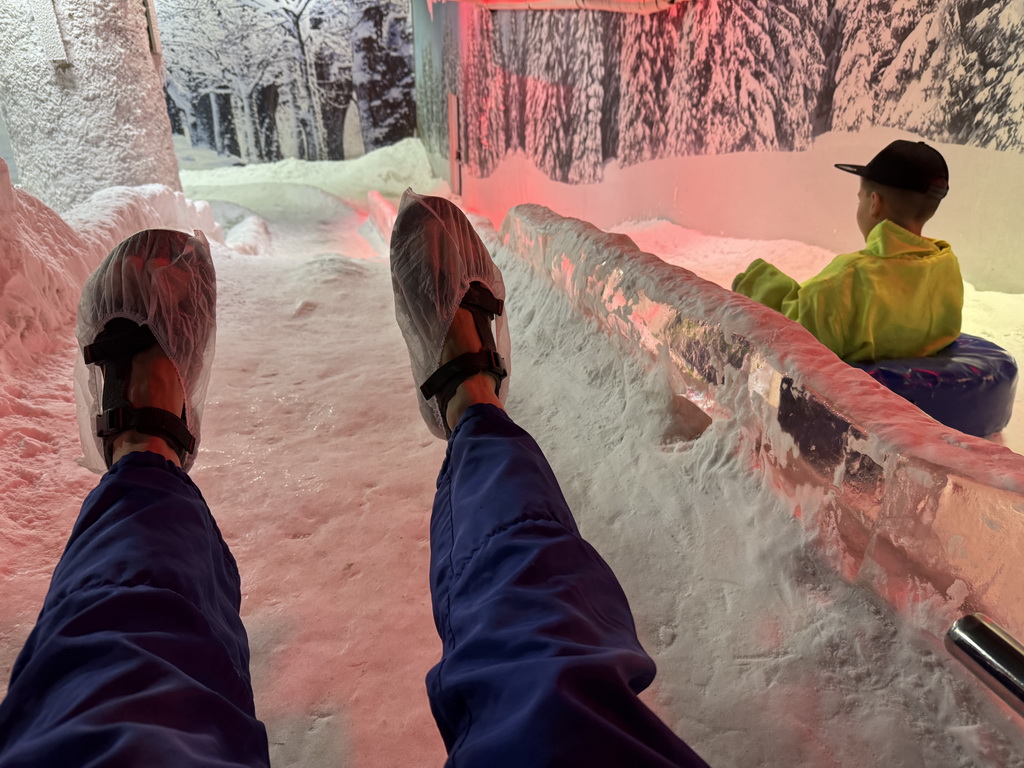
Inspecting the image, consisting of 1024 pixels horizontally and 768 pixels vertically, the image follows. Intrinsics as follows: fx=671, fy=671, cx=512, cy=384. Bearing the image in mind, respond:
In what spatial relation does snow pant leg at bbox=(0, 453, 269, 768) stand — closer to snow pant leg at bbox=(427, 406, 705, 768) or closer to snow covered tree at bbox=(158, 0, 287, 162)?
snow pant leg at bbox=(427, 406, 705, 768)

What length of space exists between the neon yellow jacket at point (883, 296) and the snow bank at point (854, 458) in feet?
1.00

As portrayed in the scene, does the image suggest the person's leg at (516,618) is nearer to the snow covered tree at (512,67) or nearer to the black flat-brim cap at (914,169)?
the black flat-brim cap at (914,169)

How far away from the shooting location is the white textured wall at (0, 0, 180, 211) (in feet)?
11.7

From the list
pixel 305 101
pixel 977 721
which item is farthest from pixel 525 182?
pixel 977 721

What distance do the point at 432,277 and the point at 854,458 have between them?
2.64 feet

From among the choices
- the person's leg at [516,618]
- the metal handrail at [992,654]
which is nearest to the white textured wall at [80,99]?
the person's leg at [516,618]

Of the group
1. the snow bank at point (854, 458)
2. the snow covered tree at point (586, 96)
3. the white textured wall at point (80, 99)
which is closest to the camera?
the snow bank at point (854, 458)

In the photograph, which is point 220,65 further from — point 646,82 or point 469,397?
point 469,397

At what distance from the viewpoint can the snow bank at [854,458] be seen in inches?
29.2

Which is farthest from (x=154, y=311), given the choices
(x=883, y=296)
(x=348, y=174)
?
(x=348, y=174)

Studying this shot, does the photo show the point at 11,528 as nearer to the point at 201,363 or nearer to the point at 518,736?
the point at 201,363

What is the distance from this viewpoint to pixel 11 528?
1.15 metres

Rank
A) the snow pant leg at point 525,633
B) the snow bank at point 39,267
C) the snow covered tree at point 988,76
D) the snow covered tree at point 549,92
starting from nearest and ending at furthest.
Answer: the snow pant leg at point 525,633 < the snow bank at point 39,267 < the snow covered tree at point 988,76 < the snow covered tree at point 549,92

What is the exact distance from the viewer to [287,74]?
8453 millimetres
